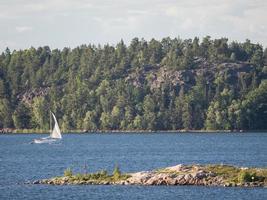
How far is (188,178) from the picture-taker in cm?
9281

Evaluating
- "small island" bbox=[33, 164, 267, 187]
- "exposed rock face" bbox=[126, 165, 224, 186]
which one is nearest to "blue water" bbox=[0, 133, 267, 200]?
"exposed rock face" bbox=[126, 165, 224, 186]

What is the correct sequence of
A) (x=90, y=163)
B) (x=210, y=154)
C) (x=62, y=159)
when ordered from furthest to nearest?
1. (x=210, y=154)
2. (x=62, y=159)
3. (x=90, y=163)

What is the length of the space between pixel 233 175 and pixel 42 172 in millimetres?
35788

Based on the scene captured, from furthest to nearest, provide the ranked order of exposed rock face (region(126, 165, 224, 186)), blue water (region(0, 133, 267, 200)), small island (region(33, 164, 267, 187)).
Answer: exposed rock face (region(126, 165, 224, 186)), small island (region(33, 164, 267, 187)), blue water (region(0, 133, 267, 200))

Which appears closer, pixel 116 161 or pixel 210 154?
pixel 116 161

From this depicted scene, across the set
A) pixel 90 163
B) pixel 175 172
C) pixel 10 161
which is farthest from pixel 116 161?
pixel 175 172

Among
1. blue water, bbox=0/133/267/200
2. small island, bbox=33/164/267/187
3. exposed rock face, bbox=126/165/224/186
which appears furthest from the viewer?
exposed rock face, bbox=126/165/224/186

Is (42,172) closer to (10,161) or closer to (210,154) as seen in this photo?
(10,161)

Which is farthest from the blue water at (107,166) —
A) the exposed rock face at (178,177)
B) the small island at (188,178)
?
the small island at (188,178)

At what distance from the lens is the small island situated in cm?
9138

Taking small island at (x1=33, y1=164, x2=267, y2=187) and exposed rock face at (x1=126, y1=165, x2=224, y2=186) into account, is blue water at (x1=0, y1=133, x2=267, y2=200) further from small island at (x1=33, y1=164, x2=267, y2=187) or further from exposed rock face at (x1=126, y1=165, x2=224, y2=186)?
small island at (x1=33, y1=164, x2=267, y2=187)

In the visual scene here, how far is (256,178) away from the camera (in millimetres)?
91625

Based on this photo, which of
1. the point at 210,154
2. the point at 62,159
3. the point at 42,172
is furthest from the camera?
the point at 210,154

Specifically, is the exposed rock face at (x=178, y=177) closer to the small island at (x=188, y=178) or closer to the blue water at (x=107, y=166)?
the small island at (x=188, y=178)
